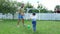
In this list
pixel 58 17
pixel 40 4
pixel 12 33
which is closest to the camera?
pixel 12 33

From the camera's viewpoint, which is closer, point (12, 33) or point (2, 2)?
point (12, 33)

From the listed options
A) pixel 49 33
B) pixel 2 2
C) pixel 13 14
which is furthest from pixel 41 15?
pixel 49 33

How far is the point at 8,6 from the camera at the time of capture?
33875 millimetres

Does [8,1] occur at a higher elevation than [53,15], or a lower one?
higher

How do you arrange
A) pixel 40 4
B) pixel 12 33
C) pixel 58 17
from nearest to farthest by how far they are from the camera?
pixel 12 33, pixel 58 17, pixel 40 4

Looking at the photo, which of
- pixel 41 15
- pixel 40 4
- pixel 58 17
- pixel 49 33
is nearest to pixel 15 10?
pixel 41 15

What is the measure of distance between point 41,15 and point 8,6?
253 inches

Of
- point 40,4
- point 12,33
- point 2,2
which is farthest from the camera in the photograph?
point 40,4

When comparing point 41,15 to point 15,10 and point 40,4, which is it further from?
point 40,4

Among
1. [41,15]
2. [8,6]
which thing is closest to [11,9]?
[8,6]

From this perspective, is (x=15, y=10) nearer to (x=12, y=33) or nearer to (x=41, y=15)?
(x=41, y=15)

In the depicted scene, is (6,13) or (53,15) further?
(53,15)

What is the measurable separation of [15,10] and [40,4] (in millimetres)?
17022

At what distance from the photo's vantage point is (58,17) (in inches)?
1467
